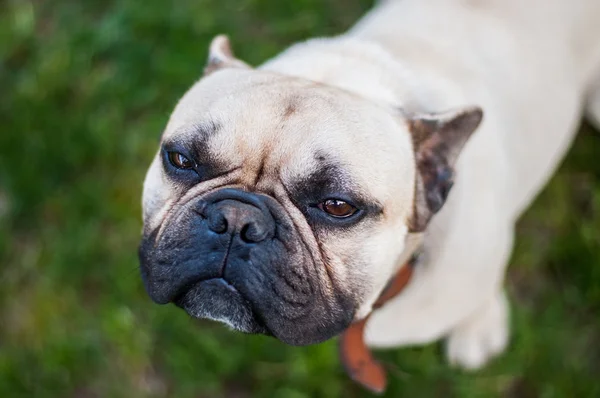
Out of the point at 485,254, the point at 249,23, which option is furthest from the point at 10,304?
the point at 485,254

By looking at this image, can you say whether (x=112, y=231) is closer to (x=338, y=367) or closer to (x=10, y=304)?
(x=10, y=304)

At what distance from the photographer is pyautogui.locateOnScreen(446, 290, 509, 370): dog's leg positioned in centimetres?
305

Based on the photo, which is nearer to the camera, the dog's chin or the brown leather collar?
the dog's chin

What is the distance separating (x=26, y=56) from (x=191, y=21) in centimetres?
99

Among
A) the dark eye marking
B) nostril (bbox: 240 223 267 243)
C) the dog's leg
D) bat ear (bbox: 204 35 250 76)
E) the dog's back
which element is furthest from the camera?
the dog's leg

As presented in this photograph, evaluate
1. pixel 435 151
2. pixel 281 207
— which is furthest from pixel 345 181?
pixel 435 151

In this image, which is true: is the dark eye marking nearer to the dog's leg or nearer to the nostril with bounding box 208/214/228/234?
the nostril with bounding box 208/214/228/234

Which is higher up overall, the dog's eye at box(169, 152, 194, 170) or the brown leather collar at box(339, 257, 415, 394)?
the dog's eye at box(169, 152, 194, 170)

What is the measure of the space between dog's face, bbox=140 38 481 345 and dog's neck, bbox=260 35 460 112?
0.50 ft

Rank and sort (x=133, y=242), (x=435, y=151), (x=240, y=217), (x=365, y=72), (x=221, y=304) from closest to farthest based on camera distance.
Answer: (x=240, y=217), (x=221, y=304), (x=435, y=151), (x=365, y=72), (x=133, y=242)

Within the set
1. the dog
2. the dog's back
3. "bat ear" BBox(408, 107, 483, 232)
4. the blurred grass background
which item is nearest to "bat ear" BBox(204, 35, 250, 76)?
the dog

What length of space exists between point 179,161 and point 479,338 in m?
1.72

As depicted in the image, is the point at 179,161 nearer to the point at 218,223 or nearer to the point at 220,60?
the point at 218,223

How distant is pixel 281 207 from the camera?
192 centimetres
